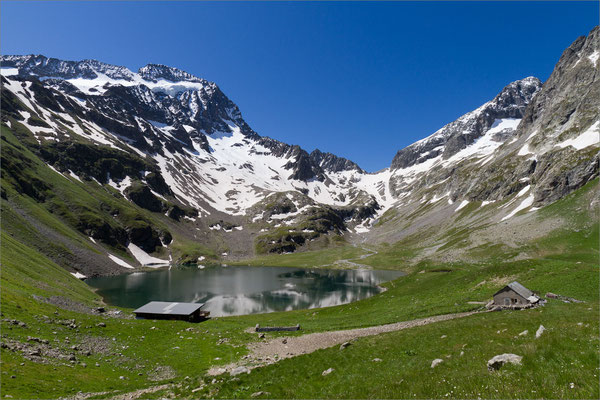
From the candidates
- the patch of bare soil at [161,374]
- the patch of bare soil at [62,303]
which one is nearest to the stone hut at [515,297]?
the patch of bare soil at [161,374]

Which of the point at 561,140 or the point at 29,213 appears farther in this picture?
the point at 561,140

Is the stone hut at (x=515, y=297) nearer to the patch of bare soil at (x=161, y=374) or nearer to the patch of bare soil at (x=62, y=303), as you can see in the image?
the patch of bare soil at (x=161, y=374)

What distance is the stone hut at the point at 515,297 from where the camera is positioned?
101 ft

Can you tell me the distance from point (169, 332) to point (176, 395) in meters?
26.4

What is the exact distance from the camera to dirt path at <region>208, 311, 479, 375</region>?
2999 centimetres

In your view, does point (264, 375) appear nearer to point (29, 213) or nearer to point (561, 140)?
point (29, 213)

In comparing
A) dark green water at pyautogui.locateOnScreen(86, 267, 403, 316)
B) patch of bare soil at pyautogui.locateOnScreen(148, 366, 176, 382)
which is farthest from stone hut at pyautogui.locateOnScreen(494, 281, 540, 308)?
dark green water at pyautogui.locateOnScreen(86, 267, 403, 316)

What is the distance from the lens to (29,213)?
5266 inches

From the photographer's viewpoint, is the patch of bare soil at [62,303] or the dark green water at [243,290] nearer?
the patch of bare soil at [62,303]

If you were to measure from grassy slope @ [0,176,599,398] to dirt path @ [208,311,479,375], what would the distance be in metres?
2.31

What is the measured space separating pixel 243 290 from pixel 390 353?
94.3 metres

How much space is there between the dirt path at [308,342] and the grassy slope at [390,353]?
231 centimetres

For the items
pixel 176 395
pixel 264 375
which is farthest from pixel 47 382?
pixel 264 375

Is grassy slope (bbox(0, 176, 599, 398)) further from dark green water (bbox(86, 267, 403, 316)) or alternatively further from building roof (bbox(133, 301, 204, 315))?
dark green water (bbox(86, 267, 403, 316))
